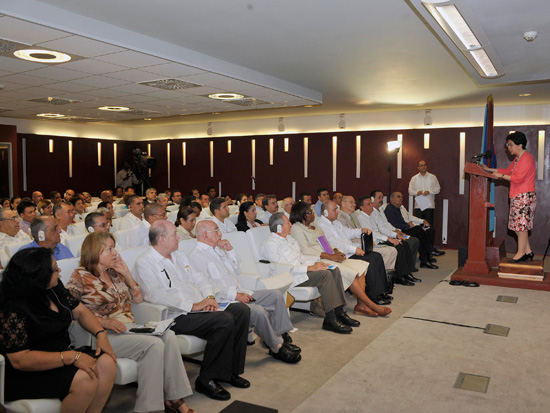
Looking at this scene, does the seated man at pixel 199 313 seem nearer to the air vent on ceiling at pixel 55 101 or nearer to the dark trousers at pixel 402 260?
the dark trousers at pixel 402 260

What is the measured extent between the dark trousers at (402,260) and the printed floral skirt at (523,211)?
150 centimetres

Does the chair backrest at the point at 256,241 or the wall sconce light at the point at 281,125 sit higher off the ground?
the wall sconce light at the point at 281,125

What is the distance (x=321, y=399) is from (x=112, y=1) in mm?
3955

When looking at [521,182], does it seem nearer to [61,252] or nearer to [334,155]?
[61,252]

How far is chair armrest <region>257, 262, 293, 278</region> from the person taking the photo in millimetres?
5137

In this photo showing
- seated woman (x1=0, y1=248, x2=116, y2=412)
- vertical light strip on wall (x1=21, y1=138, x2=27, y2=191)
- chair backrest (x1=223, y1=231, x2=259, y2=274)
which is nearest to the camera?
seated woman (x1=0, y1=248, x2=116, y2=412)

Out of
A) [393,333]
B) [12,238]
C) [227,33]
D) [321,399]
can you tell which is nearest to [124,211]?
[12,238]

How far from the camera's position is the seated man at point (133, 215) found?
22.8 feet

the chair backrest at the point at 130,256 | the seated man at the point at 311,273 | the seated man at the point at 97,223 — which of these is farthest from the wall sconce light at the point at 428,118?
the chair backrest at the point at 130,256

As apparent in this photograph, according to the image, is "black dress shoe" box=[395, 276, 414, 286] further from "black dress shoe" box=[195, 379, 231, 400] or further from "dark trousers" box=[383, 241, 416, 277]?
"black dress shoe" box=[195, 379, 231, 400]

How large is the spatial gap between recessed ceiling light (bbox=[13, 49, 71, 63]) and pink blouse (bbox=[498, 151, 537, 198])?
19.2 feet

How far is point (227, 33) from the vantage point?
5.71m

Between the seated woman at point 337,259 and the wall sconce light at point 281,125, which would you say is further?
the wall sconce light at point 281,125

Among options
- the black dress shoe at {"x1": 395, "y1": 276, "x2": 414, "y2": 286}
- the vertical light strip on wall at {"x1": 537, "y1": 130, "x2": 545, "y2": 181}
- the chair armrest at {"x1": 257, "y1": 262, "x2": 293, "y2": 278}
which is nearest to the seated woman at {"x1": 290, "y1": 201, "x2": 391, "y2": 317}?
the chair armrest at {"x1": 257, "y1": 262, "x2": 293, "y2": 278}
